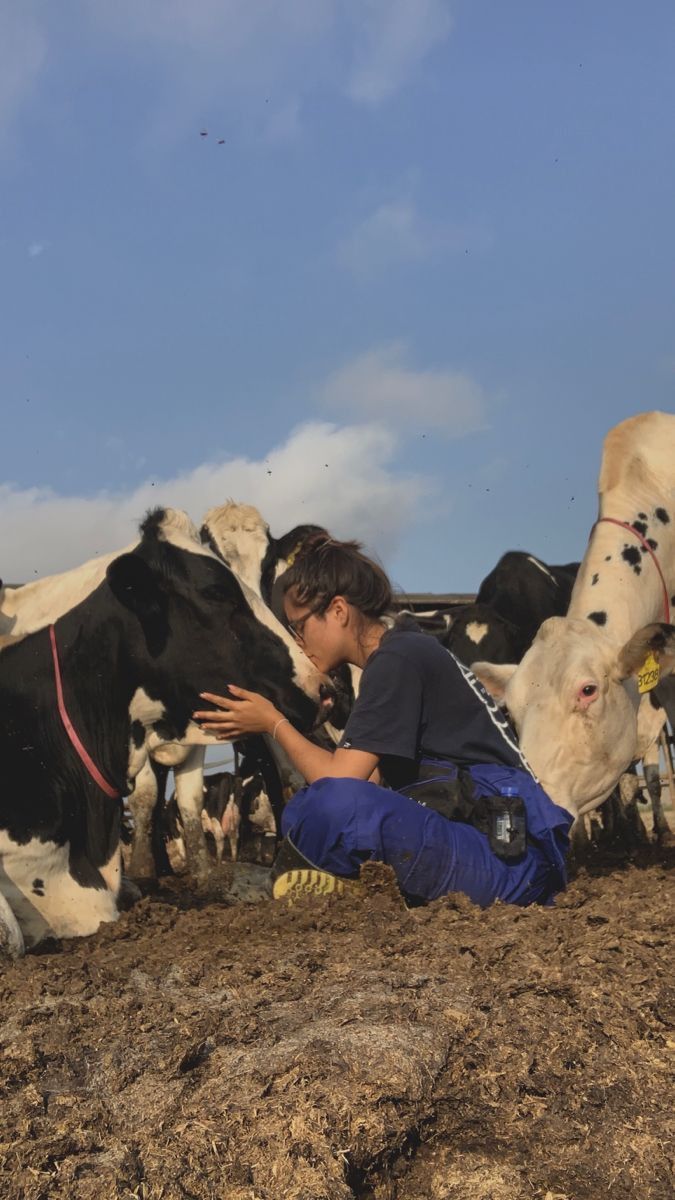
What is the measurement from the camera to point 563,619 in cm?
719

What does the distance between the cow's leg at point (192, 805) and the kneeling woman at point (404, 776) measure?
158 inches

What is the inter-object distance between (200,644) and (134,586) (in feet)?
1.20

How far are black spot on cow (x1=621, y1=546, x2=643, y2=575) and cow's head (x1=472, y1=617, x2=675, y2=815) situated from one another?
112 centimetres

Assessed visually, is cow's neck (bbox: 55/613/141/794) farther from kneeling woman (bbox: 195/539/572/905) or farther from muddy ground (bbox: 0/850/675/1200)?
muddy ground (bbox: 0/850/675/1200)

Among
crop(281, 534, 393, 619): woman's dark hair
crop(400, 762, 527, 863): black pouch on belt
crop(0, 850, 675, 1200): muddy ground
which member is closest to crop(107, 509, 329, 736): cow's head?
crop(281, 534, 393, 619): woman's dark hair

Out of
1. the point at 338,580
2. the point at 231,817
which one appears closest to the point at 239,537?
the point at 231,817

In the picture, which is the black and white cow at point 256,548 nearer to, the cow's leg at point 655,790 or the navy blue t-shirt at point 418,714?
the cow's leg at point 655,790

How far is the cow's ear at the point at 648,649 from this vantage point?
22.0ft

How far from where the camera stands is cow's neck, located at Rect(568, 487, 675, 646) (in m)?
7.52

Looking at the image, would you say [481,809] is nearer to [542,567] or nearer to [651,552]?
[651,552]

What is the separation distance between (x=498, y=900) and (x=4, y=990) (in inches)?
55.9

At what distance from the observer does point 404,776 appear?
4289 mm

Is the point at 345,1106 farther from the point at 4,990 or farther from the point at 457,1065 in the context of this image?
the point at 4,990

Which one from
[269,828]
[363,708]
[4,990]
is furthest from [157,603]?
[269,828]
